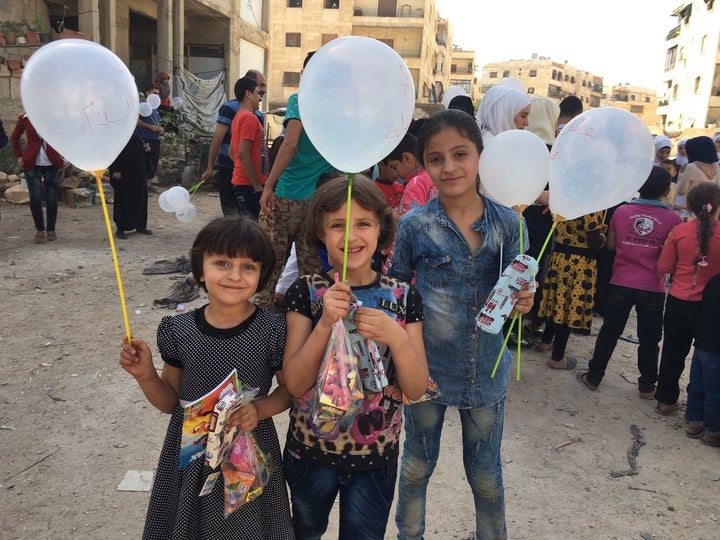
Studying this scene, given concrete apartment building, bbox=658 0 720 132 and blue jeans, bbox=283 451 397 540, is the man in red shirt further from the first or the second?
concrete apartment building, bbox=658 0 720 132

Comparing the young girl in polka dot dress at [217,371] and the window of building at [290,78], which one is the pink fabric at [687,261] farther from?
the window of building at [290,78]

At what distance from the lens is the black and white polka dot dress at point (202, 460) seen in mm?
1461

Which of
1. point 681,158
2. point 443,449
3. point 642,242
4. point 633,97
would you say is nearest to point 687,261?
point 642,242

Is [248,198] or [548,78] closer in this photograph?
[248,198]

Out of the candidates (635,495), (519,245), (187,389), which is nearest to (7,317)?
(187,389)

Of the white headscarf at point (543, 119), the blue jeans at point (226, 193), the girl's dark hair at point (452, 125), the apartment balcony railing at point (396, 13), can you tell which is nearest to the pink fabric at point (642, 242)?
the white headscarf at point (543, 119)

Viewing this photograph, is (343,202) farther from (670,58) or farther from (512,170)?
(670,58)

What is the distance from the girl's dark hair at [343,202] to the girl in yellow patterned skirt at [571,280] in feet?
8.62

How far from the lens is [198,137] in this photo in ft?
42.7

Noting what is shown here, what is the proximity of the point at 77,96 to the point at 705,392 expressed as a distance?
352 centimetres

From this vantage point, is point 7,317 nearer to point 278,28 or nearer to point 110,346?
point 110,346

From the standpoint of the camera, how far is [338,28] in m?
33.5

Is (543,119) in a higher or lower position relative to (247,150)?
higher

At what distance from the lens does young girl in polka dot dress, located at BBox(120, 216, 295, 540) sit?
1.46m
